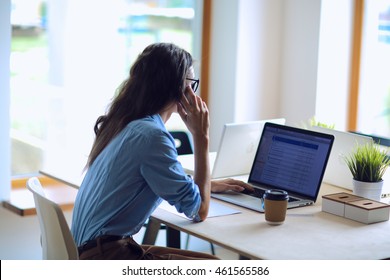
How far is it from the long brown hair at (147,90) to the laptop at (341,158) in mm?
828

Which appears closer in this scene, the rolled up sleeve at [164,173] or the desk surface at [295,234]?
the desk surface at [295,234]

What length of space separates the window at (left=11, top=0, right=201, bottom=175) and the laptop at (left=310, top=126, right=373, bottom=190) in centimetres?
135

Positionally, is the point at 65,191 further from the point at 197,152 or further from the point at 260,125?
the point at 197,152

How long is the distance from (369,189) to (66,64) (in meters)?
2.00

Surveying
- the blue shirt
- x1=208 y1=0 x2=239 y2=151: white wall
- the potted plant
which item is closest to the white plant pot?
the potted plant

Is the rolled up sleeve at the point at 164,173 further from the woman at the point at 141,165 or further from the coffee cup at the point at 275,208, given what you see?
the coffee cup at the point at 275,208

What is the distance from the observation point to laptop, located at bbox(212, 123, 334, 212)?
2.67 m

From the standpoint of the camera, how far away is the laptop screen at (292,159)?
268 cm

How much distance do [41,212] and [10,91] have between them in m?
1.70

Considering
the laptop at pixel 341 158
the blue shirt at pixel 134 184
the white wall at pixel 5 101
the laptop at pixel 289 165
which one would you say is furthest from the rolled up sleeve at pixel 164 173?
the white wall at pixel 5 101

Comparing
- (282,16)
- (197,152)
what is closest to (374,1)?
(282,16)

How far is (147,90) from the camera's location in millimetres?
2354

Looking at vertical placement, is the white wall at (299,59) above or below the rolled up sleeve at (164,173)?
above

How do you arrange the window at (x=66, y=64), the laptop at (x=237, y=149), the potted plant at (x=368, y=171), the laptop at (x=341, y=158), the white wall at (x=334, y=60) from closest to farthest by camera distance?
the potted plant at (x=368, y=171) < the laptop at (x=341, y=158) < the laptop at (x=237, y=149) < the window at (x=66, y=64) < the white wall at (x=334, y=60)
